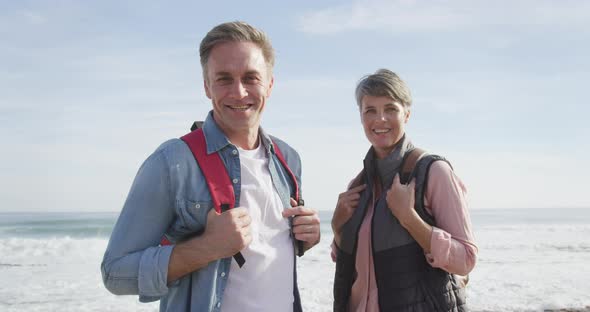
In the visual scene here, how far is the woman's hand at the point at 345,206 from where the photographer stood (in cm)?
322

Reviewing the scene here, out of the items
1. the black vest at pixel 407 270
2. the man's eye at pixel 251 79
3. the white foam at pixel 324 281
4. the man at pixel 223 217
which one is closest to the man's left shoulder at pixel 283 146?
the man at pixel 223 217

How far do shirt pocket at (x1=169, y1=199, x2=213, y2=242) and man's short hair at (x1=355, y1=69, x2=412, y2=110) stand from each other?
4.95 ft

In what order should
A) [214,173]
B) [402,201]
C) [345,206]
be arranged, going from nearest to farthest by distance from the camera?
[214,173]
[402,201]
[345,206]

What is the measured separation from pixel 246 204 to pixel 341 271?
4.02 ft

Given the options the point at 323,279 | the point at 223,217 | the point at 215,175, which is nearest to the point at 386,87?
the point at 215,175

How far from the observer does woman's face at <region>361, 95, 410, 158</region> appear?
10.4ft

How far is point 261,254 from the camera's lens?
2.15 meters

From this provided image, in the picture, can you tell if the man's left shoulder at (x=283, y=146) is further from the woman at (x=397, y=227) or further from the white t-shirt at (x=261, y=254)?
the woman at (x=397, y=227)

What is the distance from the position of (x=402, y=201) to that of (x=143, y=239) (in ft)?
4.63

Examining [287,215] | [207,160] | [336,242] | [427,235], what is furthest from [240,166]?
[336,242]

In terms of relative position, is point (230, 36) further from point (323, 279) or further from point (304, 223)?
point (323, 279)

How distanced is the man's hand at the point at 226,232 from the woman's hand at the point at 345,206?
4.46 feet

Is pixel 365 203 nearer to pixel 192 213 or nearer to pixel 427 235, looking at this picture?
pixel 427 235

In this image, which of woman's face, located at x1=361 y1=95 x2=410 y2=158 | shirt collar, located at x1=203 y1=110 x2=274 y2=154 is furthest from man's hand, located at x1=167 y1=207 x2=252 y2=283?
woman's face, located at x1=361 y1=95 x2=410 y2=158
